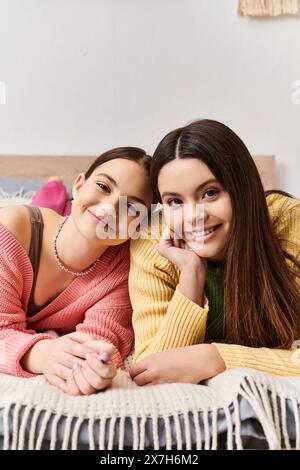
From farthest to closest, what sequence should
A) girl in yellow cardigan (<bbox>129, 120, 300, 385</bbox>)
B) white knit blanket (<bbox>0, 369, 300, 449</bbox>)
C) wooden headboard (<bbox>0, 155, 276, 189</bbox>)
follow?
wooden headboard (<bbox>0, 155, 276, 189</bbox>), girl in yellow cardigan (<bbox>129, 120, 300, 385</bbox>), white knit blanket (<bbox>0, 369, 300, 449</bbox>)

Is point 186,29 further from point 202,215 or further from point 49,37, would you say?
point 202,215

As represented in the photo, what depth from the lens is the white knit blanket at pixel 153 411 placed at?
0.66 metres

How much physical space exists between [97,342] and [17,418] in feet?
0.62

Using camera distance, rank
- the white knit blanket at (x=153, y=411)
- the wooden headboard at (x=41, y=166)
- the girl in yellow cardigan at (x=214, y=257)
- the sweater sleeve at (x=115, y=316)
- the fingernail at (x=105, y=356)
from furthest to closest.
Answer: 1. the wooden headboard at (x=41, y=166)
2. the sweater sleeve at (x=115, y=316)
3. the girl in yellow cardigan at (x=214, y=257)
4. the fingernail at (x=105, y=356)
5. the white knit blanket at (x=153, y=411)

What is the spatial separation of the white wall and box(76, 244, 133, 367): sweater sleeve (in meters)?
1.13

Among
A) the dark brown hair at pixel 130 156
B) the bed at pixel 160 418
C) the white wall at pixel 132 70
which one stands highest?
the white wall at pixel 132 70

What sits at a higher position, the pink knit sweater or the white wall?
the white wall

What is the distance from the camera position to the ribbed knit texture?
3.05 ft

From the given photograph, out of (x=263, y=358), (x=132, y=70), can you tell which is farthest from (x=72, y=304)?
(x=132, y=70)

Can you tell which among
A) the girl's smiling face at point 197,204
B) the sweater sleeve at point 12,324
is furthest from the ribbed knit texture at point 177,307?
the sweater sleeve at point 12,324

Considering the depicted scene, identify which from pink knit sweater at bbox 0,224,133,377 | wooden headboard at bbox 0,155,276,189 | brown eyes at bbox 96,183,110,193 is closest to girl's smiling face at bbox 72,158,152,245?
brown eyes at bbox 96,183,110,193

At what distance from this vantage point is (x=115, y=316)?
119cm

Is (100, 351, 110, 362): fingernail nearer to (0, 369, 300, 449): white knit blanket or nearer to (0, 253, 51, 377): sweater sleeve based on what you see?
(0, 369, 300, 449): white knit blanket

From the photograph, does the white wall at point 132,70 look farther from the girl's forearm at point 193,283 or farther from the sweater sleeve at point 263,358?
the sweater sleeve at point 263,358
